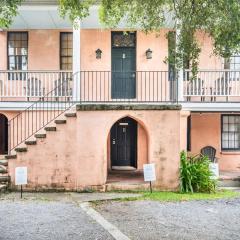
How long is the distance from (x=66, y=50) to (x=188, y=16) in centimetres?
1003

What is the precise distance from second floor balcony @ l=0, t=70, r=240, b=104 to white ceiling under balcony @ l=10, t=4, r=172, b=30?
2091 mm

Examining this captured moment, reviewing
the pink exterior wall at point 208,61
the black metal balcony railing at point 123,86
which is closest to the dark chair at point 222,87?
the pink exterior wall at point 208,61

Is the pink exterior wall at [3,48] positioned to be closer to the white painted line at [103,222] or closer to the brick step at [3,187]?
the brick step at [3,187]

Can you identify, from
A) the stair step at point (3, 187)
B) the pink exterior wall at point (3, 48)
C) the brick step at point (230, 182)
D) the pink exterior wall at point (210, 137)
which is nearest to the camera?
the stair step at point (3, 187)

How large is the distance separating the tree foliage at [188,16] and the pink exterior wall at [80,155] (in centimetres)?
425

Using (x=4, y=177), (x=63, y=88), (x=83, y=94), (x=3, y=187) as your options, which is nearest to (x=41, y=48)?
(x=63, y=88)

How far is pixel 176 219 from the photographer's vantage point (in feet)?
32.7

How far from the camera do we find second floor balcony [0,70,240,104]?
52.0ft

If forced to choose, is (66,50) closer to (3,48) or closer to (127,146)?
(3,48)

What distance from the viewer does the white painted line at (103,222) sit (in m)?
8.27

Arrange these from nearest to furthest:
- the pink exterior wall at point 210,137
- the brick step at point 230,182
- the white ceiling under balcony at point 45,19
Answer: the white ceiling under balcony at point 45,19, the brick step at point 230,182, the pink exterior wall at point 210,137

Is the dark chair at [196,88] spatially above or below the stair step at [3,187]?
above

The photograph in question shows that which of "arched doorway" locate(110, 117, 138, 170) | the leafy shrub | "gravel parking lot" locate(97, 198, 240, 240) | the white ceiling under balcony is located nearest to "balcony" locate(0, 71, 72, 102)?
the white ceiling under balcony

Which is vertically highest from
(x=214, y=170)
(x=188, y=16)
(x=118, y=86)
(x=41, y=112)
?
(x=188, y=16)
